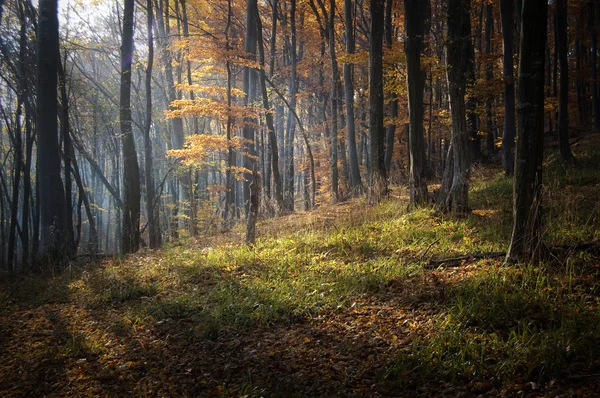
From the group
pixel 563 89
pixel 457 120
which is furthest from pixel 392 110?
pixel 457 120

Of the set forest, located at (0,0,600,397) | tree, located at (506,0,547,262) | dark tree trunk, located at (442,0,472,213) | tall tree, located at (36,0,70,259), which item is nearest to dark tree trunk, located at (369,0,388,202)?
forest, located at (0,0,600,397)

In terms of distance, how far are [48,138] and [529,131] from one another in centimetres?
959

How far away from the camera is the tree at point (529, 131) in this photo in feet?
13.9

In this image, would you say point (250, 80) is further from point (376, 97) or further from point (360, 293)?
point (360, 293)

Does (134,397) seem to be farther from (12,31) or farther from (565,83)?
(12,31)

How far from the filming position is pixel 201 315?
14.7ft

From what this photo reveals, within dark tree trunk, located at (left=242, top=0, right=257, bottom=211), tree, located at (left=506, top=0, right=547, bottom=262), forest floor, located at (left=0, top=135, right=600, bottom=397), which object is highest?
dark tree trunk, located at (left=242, top=0, right=257, bottom=211)

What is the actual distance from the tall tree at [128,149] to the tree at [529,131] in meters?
8.82

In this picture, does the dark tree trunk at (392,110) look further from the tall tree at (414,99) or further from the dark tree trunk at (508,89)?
the tall tree at (414,99)

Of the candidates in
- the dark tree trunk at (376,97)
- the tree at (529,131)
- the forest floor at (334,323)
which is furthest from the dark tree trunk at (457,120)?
the dark tree trunk at (376,97)

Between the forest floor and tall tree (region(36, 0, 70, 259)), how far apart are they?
90.7 inches

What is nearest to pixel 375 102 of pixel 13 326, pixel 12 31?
pixel 13 326

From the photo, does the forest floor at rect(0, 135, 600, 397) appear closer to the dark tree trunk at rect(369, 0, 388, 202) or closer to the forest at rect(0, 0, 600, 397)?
the forest at rect(0, 0, 600, 397)

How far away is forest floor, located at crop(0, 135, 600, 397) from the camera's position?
2.94m
